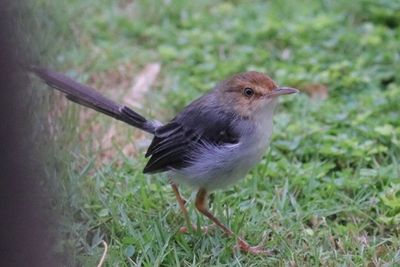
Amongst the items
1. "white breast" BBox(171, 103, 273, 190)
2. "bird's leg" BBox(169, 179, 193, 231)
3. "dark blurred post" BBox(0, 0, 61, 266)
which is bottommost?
"bird's leg" BBox(169, 179, 193, 231)

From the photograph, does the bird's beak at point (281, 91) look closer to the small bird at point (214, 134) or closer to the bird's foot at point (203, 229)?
the small bird at point (214, 134)

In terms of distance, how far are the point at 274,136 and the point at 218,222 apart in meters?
1.48

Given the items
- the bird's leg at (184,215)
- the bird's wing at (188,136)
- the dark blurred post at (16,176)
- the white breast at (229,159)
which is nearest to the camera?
the dark blurred post at (16,176)

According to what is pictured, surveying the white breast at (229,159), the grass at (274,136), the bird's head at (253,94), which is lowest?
the grass at (274,136)

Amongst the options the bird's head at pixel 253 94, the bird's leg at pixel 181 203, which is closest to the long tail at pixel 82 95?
the bird's leg at pixel 181 203

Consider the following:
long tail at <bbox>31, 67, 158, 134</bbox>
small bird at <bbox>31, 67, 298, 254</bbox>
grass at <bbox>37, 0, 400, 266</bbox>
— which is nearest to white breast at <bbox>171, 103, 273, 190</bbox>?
small bird at <bbox>31, 67, 298, 254</bbox>

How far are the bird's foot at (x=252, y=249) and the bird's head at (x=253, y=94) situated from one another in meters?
0.83

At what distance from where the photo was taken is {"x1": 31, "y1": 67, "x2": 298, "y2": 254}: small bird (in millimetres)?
4766

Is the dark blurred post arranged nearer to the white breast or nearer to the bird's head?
the white breast

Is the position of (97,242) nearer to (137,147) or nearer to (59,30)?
(137,147)

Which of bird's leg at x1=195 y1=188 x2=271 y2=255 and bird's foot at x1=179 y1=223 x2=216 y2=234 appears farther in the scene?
bird's foot at x1=179 y1=223 x2=216 y2=234

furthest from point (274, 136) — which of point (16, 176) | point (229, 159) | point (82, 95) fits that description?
point (16, 176)

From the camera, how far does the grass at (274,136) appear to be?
4863 millimetres

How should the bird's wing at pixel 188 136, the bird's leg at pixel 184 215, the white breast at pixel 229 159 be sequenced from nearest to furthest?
the white breast at pixel 229 159, the bird's wing at pixel 188 136, the bird's leg at pixel 184 215
